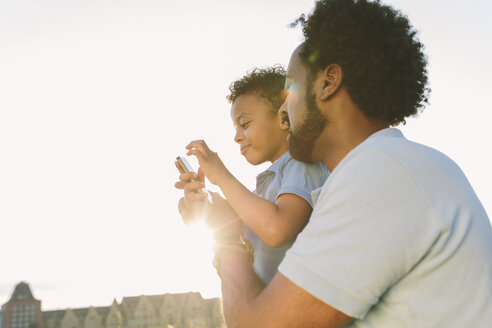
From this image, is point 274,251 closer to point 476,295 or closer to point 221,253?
point 221,253

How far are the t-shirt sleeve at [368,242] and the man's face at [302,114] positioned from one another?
636 mm

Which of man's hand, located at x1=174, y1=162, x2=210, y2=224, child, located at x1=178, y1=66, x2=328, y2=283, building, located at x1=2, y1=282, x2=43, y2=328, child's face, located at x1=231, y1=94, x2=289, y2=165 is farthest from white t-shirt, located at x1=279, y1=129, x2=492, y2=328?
building, located at x1=2, y1=282, x2=43, y2=328

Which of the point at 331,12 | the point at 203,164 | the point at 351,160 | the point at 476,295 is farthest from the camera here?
the point at 203,164

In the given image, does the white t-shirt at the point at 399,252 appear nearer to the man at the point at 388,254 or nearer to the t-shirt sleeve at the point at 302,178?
the man at the point at 388,254

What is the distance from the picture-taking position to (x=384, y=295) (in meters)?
1.23

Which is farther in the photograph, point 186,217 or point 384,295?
point 186,217

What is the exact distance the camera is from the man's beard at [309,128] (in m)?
1.83

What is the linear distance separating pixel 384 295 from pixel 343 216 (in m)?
0.25

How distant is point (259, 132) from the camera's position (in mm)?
2869

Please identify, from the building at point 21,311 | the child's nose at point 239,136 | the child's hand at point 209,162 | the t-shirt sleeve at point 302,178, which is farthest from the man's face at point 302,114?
the building at point 21,311

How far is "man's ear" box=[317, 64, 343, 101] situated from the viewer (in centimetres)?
180

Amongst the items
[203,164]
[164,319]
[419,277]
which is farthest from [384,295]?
[164,319]

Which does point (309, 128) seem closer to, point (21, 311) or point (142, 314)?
point (142, 314)

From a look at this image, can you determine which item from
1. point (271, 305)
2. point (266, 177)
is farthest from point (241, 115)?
point (271, 305)
